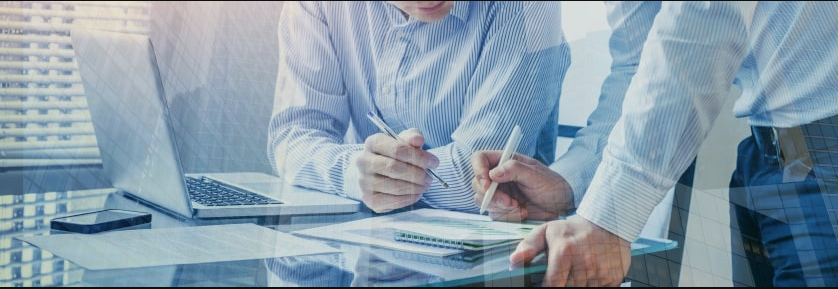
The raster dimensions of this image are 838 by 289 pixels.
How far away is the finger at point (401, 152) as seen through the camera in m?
1.11

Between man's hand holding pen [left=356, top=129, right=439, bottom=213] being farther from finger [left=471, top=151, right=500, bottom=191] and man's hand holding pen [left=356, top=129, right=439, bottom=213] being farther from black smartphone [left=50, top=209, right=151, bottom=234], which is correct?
black smartphone [left=50, top=209, right=151, bottom=234]

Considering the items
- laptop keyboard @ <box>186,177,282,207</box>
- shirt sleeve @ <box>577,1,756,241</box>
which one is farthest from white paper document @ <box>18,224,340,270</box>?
shirt sleeve @ <box>577,1,756,241</box>

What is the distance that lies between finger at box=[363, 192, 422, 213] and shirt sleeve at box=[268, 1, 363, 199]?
63 mm

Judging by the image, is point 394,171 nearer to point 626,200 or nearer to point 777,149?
point 626,200

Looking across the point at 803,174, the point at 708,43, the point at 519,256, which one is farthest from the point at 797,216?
the point at 519,256

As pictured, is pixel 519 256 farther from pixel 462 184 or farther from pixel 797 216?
pixel 797 216

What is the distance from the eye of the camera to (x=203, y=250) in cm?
94

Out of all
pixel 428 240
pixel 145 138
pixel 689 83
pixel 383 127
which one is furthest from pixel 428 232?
pixel 145 138

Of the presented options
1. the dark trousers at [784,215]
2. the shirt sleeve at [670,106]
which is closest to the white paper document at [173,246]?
the shirt sleeve at [670,106]

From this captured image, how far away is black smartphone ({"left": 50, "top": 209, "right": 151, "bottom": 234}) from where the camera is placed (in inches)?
40.1

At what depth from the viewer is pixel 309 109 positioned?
129 centimetres

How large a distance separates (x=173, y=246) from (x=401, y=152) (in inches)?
12.7

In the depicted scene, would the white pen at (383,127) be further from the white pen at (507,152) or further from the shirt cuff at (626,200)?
the shirt cuff at (626,200)

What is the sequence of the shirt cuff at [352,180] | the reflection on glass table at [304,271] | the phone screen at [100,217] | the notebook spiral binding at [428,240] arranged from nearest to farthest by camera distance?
1. the reflection on glass table at [304,271]
2. the notebook spiral binding at [428,240]
3. the phone screen at [100,217]
4. the shirt cuff at [352,180]
